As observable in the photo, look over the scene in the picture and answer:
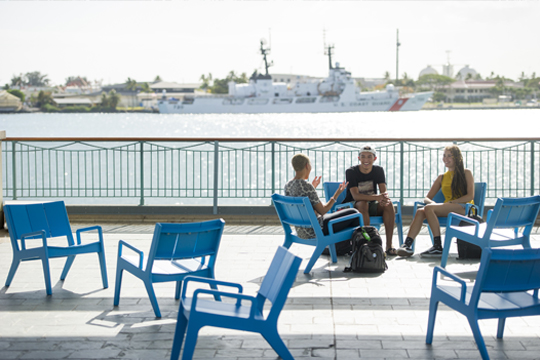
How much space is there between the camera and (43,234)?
457 cm

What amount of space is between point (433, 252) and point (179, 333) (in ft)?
11.1

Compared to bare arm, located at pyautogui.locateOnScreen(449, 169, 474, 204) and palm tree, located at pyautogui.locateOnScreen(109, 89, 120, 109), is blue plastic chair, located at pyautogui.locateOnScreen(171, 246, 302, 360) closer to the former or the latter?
bare arm, located at pyautogui.locateOnScreen(449, 169, 474, 204)

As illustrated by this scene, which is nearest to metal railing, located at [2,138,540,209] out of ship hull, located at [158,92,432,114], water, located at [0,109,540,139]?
water, located at [0,109,540,139]

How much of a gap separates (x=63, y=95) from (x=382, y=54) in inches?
2737

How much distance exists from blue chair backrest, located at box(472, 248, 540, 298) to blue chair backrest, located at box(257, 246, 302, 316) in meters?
0.96

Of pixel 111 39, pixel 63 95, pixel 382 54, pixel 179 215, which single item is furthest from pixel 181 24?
pixel 179 215

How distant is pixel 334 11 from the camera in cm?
10806

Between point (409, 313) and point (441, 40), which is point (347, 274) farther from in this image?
point (441, 40)

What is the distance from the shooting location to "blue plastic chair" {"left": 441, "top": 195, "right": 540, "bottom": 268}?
5047 millimetres

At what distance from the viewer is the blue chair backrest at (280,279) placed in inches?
114

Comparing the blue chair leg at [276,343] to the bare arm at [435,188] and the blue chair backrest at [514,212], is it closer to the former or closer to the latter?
the blue chair backrest at [514,212]

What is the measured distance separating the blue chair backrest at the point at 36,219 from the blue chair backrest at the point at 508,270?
11.2 feet

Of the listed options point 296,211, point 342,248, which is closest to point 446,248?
point 342,248

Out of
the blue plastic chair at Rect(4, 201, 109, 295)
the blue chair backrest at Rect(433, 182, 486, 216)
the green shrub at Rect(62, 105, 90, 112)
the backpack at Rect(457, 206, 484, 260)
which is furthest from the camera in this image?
the green shrub at Rect(62, 105, 90, 112)
